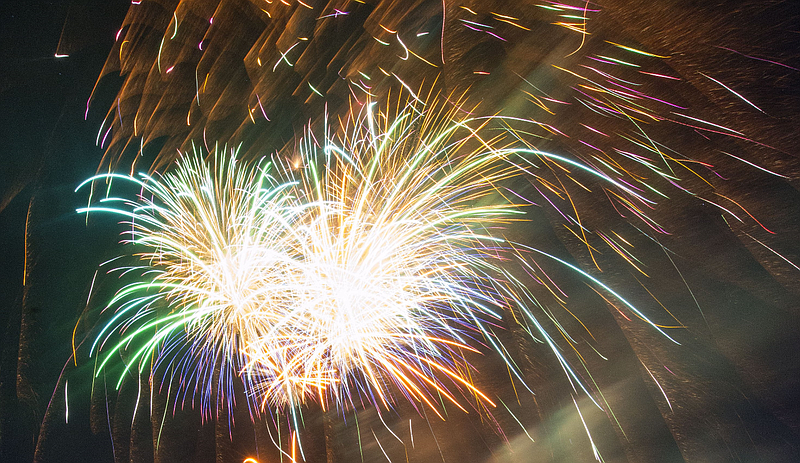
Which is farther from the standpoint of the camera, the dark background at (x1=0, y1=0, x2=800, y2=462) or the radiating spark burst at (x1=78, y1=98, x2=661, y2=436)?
the radiating spark burst at (x1=78, y1=98, x2=661, y2=436)

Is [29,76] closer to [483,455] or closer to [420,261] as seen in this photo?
[420,261]

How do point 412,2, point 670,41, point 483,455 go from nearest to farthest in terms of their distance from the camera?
point 670,41, point 412,2, point 483,455

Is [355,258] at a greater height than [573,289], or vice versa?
[355,258]

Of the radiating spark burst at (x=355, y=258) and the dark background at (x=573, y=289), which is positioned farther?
the radiating spark burst at (x=355, y=258)

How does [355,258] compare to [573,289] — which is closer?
[573,289]

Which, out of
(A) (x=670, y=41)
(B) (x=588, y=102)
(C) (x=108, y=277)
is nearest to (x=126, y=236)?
(C) (x=108, y=277)

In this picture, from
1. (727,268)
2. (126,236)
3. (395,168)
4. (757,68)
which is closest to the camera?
(757,68)

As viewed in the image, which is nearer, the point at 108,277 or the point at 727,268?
the point at 727,268

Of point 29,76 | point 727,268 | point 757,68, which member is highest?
point 29,76
